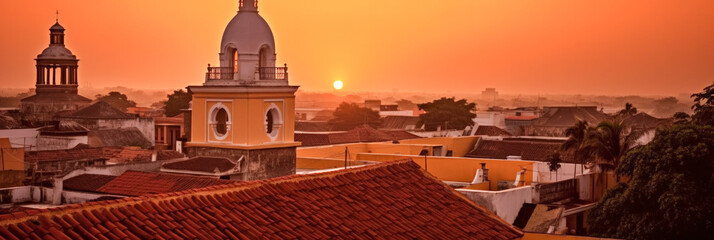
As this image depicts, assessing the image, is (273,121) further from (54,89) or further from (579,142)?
(54,89)

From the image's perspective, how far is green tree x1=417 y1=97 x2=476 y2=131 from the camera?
245 ft

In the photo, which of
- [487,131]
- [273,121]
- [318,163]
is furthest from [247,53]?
[487,131]

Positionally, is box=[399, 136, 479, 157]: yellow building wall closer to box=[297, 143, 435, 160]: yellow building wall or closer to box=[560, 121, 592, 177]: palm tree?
box=[297, 143, 435, 160]: yellow building wall

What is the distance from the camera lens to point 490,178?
100 feet

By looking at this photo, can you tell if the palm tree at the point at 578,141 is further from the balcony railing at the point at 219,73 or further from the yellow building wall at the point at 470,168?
the balcony railing at the point at 219,73

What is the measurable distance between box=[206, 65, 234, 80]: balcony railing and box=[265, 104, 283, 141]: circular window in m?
1.51

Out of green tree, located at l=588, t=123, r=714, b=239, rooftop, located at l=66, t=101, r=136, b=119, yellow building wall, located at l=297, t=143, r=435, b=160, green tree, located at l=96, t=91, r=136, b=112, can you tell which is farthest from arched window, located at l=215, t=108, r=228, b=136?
green tree, located at l=96, t=91, r=136, b=112

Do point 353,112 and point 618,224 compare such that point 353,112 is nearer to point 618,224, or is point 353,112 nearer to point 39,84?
point 39,84

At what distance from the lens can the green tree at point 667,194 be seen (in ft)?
66.6

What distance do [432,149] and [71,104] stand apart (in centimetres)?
3628

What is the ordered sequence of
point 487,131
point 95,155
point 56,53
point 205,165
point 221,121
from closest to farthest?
point 205,165, point 221,121, point 95,155, point 487,131, point 56,53

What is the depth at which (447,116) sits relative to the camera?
76.6 metres

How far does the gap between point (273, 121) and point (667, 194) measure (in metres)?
11.7

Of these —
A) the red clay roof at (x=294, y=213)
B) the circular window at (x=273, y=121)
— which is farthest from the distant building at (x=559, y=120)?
the red clay roof at (x=294, y=213)
